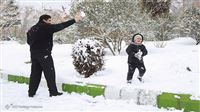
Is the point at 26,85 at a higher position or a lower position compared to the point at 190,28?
lower

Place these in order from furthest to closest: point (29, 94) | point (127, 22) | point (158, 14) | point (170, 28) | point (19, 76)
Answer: point (170, 28)
point (158, 14)
point (127, 22)
point (19, 76)
point (29, 94)

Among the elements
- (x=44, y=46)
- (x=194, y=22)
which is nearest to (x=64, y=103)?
(x=44, y=46)

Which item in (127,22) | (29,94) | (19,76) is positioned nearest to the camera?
(29,94)

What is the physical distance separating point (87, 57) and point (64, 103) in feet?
9.77

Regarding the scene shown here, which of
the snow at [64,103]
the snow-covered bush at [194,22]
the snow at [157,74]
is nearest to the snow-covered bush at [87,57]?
the snow at [157,74]

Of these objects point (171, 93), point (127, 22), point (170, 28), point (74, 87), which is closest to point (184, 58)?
point (74, 87)

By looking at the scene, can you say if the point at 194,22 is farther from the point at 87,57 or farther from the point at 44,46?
the point at 44,46

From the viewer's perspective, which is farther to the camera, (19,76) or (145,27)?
(145,27)

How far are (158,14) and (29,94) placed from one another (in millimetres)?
12058

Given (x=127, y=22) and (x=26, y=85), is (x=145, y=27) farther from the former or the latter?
(x=26, y=85)

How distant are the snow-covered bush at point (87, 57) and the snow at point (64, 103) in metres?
1.53

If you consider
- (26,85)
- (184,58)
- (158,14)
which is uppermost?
(158,14)

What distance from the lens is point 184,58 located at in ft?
36.9

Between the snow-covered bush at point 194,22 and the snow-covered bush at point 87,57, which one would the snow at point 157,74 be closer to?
the snow-covered bush at point 87,57
